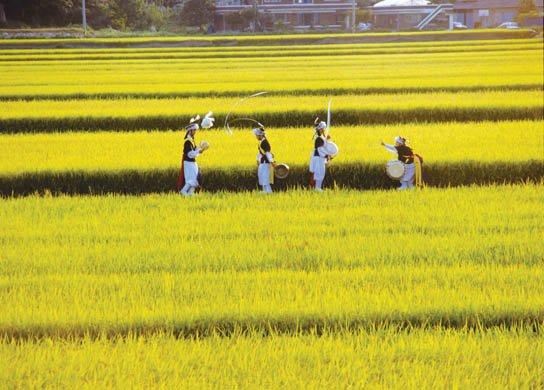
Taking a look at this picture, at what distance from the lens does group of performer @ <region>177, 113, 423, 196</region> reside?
23.8ft

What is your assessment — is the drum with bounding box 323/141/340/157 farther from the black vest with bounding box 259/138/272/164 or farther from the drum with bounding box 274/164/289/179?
the black vest with bounding box 259/138/272/164

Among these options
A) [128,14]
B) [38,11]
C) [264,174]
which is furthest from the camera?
[128,14]

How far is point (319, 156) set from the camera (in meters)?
7.36

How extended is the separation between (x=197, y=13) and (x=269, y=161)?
41495 mm

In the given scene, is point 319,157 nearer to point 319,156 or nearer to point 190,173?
point 319,156

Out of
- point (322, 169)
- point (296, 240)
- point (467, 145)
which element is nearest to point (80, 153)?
point (322, 169)

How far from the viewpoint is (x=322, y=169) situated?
745 cm

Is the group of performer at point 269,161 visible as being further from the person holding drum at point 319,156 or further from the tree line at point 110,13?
the tree line at point 110,13

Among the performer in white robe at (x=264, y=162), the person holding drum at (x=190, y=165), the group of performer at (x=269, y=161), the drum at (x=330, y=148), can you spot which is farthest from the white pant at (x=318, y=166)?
the person holding drum at (x=190, y=165)

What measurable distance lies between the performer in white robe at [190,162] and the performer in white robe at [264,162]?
724mm

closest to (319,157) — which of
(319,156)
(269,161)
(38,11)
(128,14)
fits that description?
(319,156)

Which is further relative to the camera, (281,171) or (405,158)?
(405,158)

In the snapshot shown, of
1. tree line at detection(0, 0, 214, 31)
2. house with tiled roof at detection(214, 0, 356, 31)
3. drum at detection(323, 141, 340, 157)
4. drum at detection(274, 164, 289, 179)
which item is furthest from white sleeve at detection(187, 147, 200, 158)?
house with tiled roof at detection(214, 0, 356, 31)

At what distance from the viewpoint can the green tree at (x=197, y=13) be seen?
1799 inches
